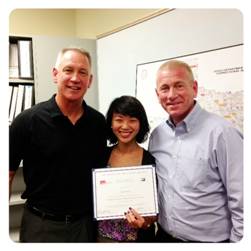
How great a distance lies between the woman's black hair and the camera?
40.9 inches

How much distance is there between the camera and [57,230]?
100 centimetres

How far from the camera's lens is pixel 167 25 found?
1274mm

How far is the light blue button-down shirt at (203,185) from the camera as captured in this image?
2.96 ft

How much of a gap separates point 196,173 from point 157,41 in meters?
0.68

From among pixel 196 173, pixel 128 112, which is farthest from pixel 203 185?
pixel 128 112

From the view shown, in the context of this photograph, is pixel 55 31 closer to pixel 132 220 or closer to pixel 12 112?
pixel 12 112

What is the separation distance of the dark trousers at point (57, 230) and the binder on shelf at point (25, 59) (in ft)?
1.88

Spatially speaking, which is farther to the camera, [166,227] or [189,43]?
[189,43]

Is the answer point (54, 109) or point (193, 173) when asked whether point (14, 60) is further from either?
point (193, 173)

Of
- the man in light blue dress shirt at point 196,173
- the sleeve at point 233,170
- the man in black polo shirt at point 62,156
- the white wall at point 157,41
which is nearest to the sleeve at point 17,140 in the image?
the man in black polo shirt at point 62,156

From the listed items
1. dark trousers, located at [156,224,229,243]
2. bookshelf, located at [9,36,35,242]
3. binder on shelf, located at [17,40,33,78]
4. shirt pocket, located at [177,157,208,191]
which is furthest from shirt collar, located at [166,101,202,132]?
binder on shelf, located at [17,40,33,78]

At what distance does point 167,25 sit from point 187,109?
453 mm

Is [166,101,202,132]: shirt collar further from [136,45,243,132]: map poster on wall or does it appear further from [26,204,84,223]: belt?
[26,204,84,223]: belt
